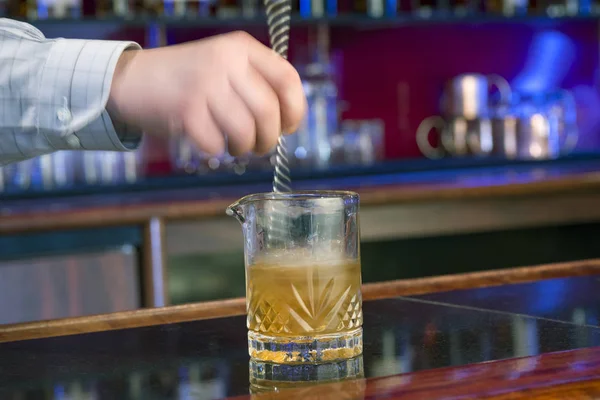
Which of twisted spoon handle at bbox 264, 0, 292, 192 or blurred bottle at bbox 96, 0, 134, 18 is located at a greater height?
blurred bottle at bbox 96, 0, 134, 18

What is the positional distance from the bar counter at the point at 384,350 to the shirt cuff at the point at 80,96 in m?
0.19

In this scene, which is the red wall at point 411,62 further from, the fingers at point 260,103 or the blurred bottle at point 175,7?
the fingers at point 260,103

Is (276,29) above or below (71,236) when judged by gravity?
above

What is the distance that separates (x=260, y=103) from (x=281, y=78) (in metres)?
0.04

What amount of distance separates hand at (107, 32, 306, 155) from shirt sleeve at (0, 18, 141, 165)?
116mm

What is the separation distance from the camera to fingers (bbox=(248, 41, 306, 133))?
33.1 inches

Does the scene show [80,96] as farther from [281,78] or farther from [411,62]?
[411,62]

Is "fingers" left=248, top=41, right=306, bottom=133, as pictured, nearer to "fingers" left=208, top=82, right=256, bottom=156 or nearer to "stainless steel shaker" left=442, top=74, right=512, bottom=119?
"fingers" left=208, top=82, right=256, bottom=156

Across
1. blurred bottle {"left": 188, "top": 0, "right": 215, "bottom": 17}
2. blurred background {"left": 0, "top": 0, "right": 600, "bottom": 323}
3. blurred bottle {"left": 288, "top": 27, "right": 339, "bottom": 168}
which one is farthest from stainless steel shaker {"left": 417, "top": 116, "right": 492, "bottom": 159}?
blurred bottle {"left": 188, "top": 0, "right": 215, "bottom": 17}

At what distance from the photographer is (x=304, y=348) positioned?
0.83m

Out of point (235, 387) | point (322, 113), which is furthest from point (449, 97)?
point (235, 387)

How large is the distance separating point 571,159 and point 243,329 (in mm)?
2677

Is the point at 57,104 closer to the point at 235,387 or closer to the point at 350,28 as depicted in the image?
the point at 235,387

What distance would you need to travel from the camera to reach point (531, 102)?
11.9 ft
